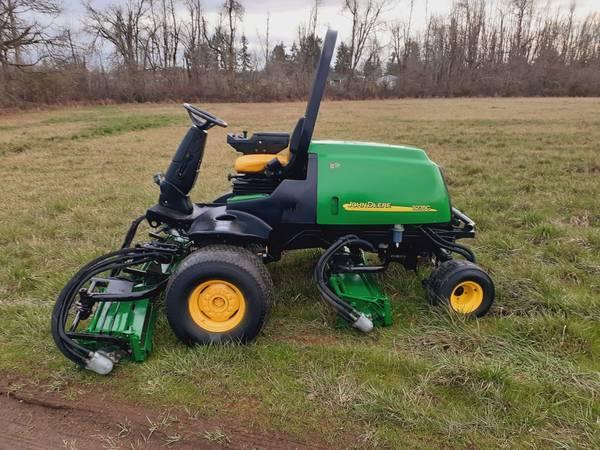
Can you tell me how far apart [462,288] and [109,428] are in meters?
2.41

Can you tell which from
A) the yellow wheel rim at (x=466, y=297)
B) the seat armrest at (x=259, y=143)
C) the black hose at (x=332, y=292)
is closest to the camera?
the black hose at (x=332, y=292)

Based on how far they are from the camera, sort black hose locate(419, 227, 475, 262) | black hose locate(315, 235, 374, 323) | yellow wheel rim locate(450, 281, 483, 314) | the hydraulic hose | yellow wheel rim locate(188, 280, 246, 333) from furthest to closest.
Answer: black hose locate(419, 227, 475, 262) → yellow wheel rim locate(450, 281, 483, 314) → black hose locate(315, 235, 374, 323) → yellow wheel rim locate(188, 280, 246, 333) → the hydraulic hose

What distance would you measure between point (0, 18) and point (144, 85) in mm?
10652

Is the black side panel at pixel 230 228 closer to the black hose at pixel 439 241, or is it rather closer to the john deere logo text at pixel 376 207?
the john deere logo text at pixel 376 207

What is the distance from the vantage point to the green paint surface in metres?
3.09

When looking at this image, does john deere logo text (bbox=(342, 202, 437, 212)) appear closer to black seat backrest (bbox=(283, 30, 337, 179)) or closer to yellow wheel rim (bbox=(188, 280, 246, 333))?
black seat backrest (bbox=(283, 30, 337, 179))

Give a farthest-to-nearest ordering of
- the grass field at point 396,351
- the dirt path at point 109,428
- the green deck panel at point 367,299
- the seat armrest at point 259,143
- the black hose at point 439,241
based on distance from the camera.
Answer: the seat armrest at point 259,143 → the black hose at point 439,241 → the green deck panel at point 367,299 → the grass field at point 396,351 → the dirt path at point 109,428

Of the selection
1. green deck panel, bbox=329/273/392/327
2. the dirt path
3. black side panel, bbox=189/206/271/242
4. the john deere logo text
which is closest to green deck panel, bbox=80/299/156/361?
the dirt path

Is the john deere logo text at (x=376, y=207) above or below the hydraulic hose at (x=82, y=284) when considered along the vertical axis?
above

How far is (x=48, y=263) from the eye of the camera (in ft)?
14.1

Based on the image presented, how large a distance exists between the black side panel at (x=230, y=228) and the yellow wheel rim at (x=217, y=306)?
1.16 feet

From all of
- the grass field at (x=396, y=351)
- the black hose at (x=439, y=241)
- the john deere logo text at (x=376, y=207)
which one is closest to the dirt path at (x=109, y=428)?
the grass field at (x=396, y=351)

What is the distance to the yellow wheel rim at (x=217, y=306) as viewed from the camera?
111 inches

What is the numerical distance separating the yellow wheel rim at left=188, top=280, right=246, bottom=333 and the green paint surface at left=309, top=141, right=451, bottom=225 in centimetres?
77
